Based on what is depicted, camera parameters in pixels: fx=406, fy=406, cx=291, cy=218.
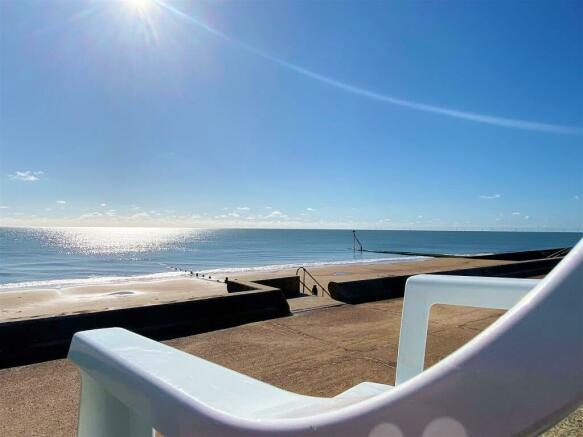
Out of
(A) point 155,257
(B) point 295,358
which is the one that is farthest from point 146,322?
(A) point 155,257

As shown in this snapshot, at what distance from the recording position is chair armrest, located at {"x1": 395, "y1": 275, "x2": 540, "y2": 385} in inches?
67.7

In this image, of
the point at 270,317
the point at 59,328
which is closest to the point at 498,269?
the point at 270,317

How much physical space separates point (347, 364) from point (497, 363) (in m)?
3.67

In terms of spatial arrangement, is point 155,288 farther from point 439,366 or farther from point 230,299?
point 439,366

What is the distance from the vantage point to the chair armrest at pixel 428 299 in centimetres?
172

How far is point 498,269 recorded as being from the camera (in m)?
11.2

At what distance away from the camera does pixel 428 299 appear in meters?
1.96

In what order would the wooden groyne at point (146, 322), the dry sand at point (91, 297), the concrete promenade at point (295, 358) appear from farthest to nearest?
the dry sand at point (91, 297) < the wooden groyne at point (146, 322) < the concrete promenade at point (295, 358)

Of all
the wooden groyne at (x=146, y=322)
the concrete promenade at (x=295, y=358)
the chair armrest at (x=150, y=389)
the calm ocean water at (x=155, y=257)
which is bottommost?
the calm ocean water at (x=155, y=257)

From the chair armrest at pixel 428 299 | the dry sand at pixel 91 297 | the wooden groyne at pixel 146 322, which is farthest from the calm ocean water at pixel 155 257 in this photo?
the chair armrest at pixel 428 299

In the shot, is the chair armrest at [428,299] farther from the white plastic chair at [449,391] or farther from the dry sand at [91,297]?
the dry sand at [91,297]

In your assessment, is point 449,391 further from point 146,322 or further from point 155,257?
point 155,257

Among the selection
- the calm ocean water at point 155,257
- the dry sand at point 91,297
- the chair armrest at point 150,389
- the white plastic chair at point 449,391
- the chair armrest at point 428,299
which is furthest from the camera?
the calm ocean water at point 155,257

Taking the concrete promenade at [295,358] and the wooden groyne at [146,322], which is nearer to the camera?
the concrete promenade at [295,358]
